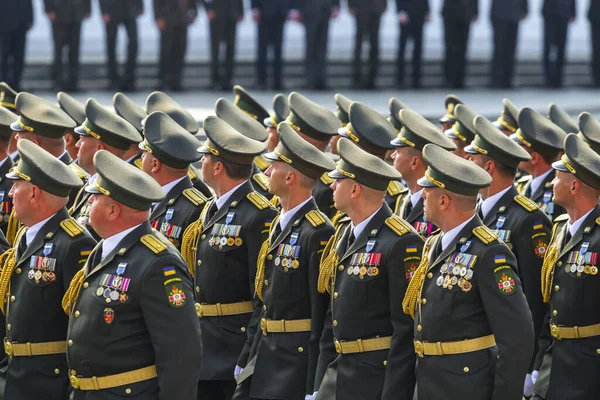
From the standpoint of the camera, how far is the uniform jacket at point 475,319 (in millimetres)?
5605

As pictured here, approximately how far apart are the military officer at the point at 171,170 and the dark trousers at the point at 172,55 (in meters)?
9.21

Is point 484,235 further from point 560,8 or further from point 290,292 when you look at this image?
point 560,8

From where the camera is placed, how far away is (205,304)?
715cm

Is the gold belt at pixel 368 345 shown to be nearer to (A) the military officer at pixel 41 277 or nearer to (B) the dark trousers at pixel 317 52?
(A) the military officer at pixel 41 277

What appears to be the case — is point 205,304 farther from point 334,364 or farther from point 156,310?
point 156,310

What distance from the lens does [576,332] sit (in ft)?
21.8

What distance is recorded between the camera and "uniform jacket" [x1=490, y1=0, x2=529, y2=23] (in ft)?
59.4

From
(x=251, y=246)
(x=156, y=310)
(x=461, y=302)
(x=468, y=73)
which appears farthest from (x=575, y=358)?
(x=468, y=73)

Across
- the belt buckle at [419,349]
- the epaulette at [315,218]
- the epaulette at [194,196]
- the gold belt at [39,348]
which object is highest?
the epaulette at [315,218]

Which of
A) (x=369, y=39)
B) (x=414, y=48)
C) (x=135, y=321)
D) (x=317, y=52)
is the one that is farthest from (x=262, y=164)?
(x=414, y=48)

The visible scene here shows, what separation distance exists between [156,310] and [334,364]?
1298 mm

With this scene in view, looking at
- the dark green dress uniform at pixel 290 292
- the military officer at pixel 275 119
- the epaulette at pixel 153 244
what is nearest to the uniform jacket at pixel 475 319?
the dark green dress uniform at pixel 290 292

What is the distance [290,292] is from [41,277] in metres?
1.33

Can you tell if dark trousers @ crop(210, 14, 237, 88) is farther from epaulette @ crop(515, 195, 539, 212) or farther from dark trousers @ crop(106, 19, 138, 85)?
epaulette @ crop(515, 195, 539, 212)
